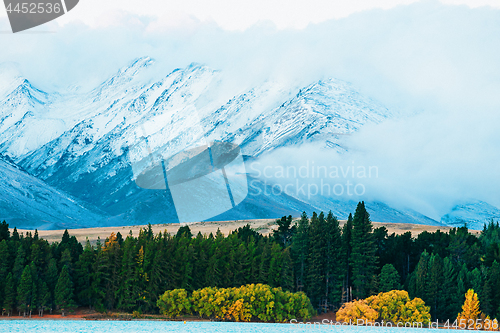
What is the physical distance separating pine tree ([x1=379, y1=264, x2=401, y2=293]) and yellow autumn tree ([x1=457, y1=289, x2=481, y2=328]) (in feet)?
43.7

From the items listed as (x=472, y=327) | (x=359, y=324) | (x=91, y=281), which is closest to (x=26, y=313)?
(x=91, y=281)

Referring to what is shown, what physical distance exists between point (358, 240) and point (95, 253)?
51.3m

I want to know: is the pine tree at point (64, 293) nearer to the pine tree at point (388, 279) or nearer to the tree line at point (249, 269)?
the tree line at point (249, 269)

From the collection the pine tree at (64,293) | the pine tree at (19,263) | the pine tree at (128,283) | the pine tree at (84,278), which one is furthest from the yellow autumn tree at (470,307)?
the pine tree at (19,263)

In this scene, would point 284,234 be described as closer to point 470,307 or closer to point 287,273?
point 287,273

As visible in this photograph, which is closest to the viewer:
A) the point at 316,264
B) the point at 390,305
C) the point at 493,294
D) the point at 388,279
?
the point at 390,305

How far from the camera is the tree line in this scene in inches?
4564

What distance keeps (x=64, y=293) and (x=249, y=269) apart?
113 ft

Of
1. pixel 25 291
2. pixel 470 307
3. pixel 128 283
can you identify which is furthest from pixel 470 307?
pixel 25 291

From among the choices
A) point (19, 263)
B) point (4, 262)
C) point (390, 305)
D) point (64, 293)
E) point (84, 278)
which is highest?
point (4, 262)

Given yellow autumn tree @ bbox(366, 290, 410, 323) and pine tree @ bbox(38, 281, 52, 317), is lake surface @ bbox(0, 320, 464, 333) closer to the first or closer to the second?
yellow autumn tree @ bbox(366, 290, 410, 323)

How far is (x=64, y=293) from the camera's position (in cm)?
11419

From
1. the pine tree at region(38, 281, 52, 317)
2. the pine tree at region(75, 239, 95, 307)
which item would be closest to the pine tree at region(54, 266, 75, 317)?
the pine tree at region(38, 281, 52, 317)

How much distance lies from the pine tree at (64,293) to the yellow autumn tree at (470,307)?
225 feet
